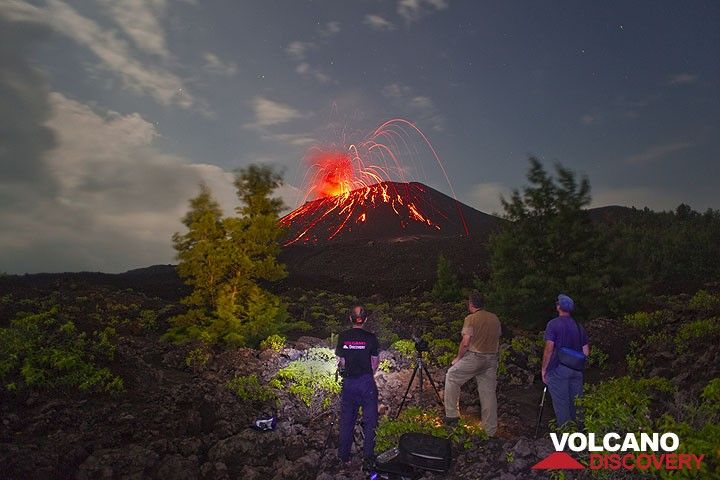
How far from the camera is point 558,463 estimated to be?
550 centimetres

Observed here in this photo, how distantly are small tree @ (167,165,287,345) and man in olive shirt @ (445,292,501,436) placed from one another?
8.90 metres

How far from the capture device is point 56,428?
26.9 feet

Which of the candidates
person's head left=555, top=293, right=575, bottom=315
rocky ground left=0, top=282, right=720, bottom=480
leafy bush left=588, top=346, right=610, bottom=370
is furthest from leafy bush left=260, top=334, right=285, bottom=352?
person's head left=555, top=293, right=575, bottom=315

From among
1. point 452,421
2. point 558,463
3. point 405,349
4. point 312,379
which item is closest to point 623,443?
point 558,463

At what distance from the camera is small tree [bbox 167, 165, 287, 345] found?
15.5 m

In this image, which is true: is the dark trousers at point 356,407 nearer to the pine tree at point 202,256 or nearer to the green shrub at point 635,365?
the green shrub at point 635,365

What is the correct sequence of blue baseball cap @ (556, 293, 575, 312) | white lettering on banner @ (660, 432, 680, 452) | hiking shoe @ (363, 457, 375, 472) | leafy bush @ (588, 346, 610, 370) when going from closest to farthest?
white lettering on banner @ (660, 432, 680, 452), hiking shoe @ (363, 457, 375, 472), blue baseball cap @ (556, 293, 575, 312), leafy bush @ (588, 346, 610, 370)

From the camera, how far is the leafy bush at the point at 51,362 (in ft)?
31.1

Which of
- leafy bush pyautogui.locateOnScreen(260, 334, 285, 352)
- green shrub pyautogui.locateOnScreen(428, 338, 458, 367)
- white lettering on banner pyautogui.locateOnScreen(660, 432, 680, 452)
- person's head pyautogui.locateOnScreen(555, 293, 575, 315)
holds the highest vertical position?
person's head pyautogui.locateOnScreen(555, 293, 575, 315)

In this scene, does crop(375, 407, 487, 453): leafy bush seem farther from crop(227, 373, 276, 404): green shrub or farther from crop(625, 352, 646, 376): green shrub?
crop(625, 352, 646, 376): green shrub

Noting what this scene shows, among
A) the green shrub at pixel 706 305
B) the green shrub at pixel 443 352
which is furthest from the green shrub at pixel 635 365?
the green shrub at pixel 706 305

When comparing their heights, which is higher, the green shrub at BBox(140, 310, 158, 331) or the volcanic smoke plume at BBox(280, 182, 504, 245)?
the volcanic smoke plume at BBox(280, 182, 504, 245)

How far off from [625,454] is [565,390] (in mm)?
1817

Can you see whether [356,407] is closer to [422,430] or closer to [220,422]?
[422,430]
